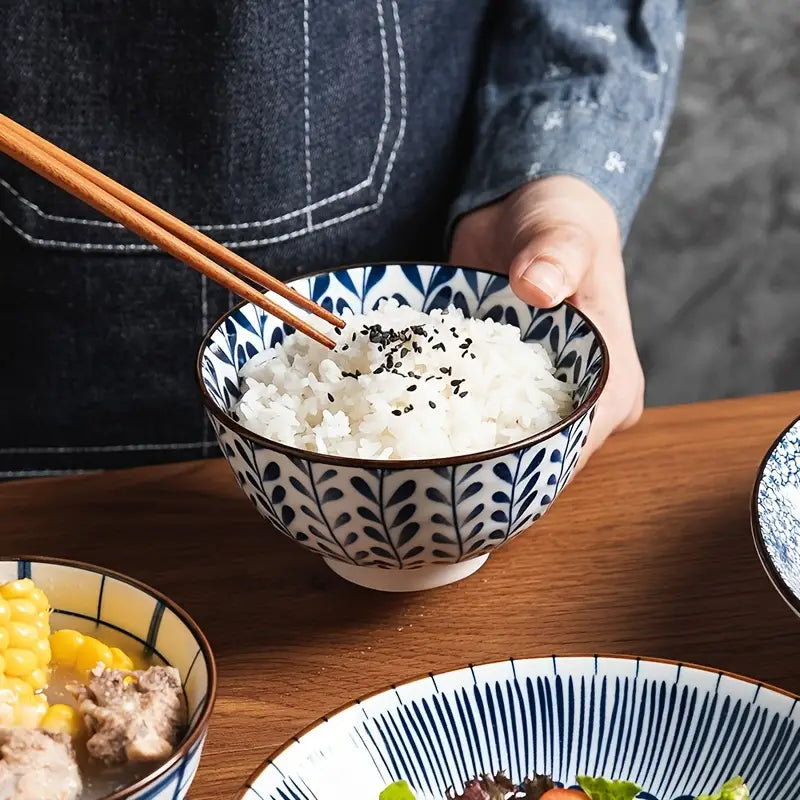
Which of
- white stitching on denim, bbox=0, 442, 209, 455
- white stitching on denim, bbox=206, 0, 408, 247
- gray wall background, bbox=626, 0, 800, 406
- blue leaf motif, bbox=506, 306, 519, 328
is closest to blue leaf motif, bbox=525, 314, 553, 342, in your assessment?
blue leaf motif, bbox=506, 306, 519, 328

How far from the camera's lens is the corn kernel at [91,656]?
2.25 feet

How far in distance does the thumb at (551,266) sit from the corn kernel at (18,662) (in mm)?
544

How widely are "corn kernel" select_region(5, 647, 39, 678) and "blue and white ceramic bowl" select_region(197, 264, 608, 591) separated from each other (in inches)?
8.9

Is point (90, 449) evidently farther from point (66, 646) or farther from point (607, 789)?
point (607, 789)

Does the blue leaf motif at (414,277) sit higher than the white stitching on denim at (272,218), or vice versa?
the white stitching on denim at (272,218)

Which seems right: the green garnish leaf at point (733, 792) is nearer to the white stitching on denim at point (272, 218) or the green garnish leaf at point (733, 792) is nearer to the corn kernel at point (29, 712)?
A: the corn kernel at point (29, 712)

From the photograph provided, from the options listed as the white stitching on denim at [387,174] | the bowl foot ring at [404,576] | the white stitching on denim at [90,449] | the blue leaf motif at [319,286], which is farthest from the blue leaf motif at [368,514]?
the white stitching on denim at [90,449]

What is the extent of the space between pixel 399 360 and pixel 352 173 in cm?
53

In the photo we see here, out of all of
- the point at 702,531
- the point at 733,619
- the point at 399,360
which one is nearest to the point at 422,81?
the point at 399,360

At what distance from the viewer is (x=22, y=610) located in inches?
27.0

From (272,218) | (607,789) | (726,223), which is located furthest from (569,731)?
(726,223)

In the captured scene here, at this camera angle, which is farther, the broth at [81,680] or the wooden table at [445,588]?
the wooden table at [445,588]

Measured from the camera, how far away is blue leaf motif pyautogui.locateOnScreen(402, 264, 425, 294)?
3.55ft

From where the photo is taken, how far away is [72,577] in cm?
73
